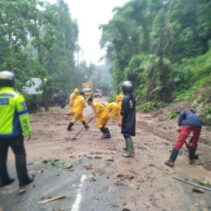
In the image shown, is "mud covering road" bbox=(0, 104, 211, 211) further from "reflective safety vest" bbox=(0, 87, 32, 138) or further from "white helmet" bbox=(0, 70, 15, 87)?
"white helmet" bbox=(0, 70, 15, 87)

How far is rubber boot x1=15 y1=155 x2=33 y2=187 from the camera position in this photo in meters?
6.10

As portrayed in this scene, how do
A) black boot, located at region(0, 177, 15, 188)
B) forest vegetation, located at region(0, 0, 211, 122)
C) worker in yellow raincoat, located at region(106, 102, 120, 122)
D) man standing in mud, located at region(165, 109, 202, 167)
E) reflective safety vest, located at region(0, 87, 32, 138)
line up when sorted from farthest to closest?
forest vegetation, located at region(0, 0, 211, 122) → worker in yellow raincoat, located at region(106, 102, 120, 122) → man standing in mud, located at region(165, 109, 202, 167) → black boot, located at region(0, 177, 15, 188) → reflective safety vest, located at region(0, 87, 32, 138)

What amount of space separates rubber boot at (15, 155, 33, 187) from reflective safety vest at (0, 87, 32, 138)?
0.46 meters

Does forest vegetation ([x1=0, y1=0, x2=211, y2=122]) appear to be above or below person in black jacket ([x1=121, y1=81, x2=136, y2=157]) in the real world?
above

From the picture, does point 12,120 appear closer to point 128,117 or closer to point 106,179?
point 106,179

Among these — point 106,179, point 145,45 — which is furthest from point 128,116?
point 145,45

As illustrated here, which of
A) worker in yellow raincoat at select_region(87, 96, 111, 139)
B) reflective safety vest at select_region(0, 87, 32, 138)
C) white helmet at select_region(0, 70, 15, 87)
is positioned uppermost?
white helmet at select_region(0, 70, 15, 87)

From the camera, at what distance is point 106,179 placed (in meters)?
6.46

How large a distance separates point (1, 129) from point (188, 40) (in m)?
24.5

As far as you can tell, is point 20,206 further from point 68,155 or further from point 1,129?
point 68,155

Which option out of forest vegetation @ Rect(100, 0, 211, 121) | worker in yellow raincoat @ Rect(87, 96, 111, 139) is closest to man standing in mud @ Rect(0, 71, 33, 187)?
worker in yellow raincoat @ Rect(87, 96, 111, 139)

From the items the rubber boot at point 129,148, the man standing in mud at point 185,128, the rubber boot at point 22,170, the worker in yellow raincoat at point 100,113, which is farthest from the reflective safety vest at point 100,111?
the rubber boot at point 22,170

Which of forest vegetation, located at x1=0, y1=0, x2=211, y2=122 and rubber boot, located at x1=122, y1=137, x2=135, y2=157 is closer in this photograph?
rubber boot, located at x1=122, y1=137, x2=135, y2=157

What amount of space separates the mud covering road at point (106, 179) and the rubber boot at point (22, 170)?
140 millimetres
